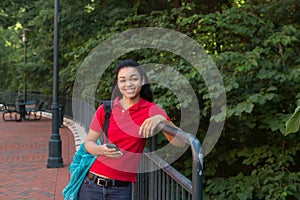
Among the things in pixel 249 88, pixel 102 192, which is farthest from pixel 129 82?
pixel 249 88

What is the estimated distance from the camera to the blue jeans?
2.81 metres

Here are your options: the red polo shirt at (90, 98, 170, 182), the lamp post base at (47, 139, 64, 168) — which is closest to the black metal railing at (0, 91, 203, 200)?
the red polo shirt at (90, 98, 170, 182)

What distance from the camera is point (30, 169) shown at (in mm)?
8828

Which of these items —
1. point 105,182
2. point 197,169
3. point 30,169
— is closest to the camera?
point 197,169

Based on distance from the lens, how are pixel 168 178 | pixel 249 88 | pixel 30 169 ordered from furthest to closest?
pixel 30 169, pixel 249 88, pixel 168 178

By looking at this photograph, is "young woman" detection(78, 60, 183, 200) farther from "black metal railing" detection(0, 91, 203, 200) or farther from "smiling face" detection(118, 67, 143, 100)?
"black metal railing" detection(0, 91, 203, 200)

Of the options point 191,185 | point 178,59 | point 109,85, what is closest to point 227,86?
point 178,59

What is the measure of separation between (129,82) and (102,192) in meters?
0.76

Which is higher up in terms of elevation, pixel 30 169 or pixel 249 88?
pixel 249 88

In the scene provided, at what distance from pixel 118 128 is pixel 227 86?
14.0 feet

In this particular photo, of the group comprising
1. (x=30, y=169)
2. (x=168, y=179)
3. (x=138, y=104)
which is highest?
(x=138, y=104)

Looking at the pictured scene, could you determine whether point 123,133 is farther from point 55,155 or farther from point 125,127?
point 55,155

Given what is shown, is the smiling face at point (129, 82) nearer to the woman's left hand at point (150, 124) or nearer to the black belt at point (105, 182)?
the woman's left hand at point (150, 124)

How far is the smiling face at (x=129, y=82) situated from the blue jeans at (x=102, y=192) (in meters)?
0.62
